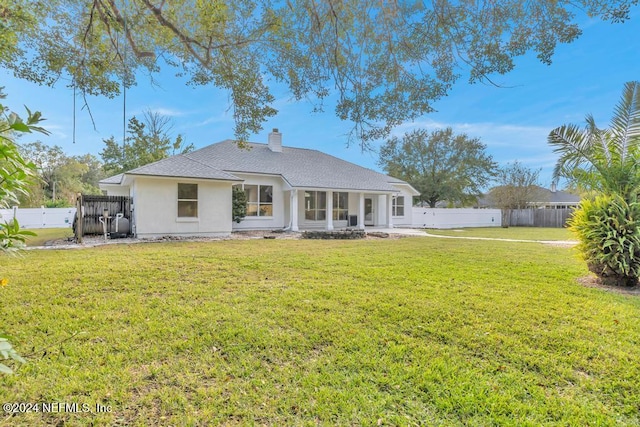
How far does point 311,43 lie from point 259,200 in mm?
12142

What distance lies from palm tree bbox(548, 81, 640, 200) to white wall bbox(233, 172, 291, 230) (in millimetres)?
12928

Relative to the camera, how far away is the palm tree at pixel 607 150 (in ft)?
20.4

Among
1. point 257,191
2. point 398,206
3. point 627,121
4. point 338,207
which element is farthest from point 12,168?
point 398,206

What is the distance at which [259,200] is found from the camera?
17047 millimetres

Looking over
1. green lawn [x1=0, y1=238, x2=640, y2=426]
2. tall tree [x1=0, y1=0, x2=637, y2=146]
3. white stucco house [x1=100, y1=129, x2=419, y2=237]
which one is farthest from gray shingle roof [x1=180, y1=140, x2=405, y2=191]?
green lawn [x1=0, y1=238, x2=640, y2=426]

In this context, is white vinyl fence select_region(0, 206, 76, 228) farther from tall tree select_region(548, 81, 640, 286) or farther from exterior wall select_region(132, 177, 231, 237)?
tall tree select_region(548, 81, 640, 286)

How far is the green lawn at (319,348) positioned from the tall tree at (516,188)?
2639 centimetres

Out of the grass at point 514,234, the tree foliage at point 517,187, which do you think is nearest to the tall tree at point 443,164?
the tree foliage at point 517,187

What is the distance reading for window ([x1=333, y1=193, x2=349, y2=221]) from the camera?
1998 centimetres

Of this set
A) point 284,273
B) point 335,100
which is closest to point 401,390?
point 284,273

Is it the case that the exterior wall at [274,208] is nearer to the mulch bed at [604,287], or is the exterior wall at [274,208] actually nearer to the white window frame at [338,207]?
the white window frame at [338,207]

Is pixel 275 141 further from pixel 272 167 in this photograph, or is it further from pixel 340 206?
pixel 340 206

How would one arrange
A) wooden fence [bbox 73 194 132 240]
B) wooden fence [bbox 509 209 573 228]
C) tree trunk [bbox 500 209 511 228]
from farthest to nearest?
1. tree trunk [bbox 500 209 511 228]
2. wooden fence [bbox 509 209 573 228]
3. wooden fence [bbox 73 194 132 240]

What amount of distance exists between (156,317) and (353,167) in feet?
65.0
